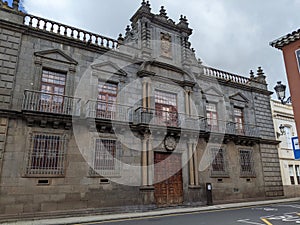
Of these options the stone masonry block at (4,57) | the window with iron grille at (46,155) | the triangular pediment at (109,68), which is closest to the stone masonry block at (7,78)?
the stone masonry block at (4,57)

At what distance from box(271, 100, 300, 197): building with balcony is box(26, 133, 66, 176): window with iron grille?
16.3m

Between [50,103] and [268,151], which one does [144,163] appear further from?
[268,151]

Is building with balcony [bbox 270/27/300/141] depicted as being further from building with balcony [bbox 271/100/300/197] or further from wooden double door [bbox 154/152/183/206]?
building with balcony [bbox 271/100/300/197]

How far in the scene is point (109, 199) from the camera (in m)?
12.0

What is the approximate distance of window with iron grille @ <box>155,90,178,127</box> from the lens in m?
14.6

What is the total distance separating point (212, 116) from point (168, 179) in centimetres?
601

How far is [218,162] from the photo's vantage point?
1630cm

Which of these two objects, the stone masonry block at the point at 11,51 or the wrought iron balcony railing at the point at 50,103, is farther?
the stone masonry block at the point at 11,51

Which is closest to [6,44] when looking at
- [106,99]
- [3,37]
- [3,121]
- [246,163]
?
[3,37]

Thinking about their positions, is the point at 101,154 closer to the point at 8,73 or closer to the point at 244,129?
the point at 8,73

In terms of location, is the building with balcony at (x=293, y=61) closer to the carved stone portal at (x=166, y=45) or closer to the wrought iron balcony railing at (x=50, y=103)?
the carved stone portal at (x=166, y=45)

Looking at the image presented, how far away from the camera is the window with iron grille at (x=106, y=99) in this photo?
1312cm

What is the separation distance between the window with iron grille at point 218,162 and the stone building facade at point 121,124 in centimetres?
7

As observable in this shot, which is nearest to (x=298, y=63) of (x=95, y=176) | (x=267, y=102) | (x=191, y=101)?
(x=191, y=101)
